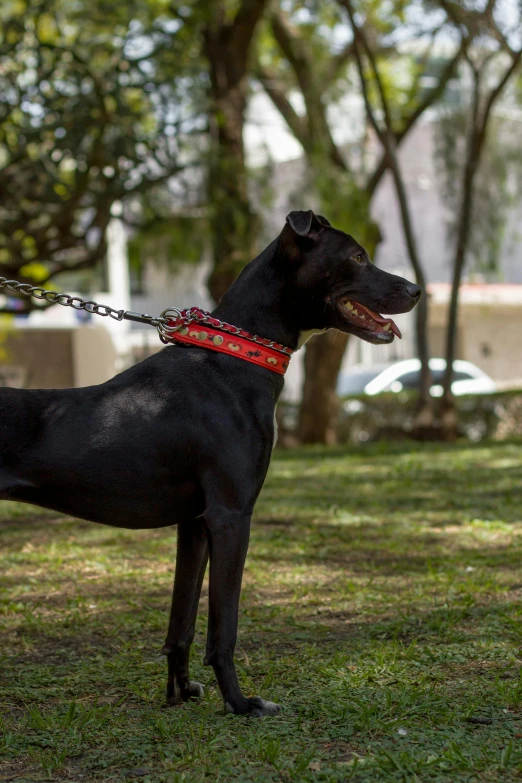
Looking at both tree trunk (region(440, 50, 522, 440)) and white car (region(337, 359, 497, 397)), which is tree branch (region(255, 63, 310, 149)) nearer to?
tree trunk (region(440, 50, 522, 440))

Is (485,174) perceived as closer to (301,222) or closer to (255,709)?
(301,222)

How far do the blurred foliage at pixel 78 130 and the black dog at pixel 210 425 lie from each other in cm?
947

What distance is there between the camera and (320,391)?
16344 mm

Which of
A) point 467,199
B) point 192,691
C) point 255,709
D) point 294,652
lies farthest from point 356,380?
point 255,709

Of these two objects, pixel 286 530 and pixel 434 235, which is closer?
pixel 286 530

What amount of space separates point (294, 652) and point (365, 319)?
5.39 ft

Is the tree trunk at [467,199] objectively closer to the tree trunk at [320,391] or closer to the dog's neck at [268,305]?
the tree trunk at [320,391]

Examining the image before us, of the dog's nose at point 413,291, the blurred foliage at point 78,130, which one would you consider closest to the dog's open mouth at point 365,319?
the dog's nose at point 413,291

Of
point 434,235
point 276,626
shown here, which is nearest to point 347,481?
point 276,626

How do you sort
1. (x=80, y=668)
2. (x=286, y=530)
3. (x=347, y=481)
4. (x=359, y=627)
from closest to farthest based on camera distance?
(x=80, y=668) → (x=359, y=627) → (x=286, y=530) → (x=347, y=481)

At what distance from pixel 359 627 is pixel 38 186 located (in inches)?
376

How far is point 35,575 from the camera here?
593 centimetres

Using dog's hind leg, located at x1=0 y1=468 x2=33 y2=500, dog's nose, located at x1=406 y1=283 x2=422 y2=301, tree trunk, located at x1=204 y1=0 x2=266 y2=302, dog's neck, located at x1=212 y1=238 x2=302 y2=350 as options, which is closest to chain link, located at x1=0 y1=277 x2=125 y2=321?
dog's neck, located at x1=212 y1=238 x2=302 y2=350

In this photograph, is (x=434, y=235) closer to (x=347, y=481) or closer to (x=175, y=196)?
(x=175, y=196)
